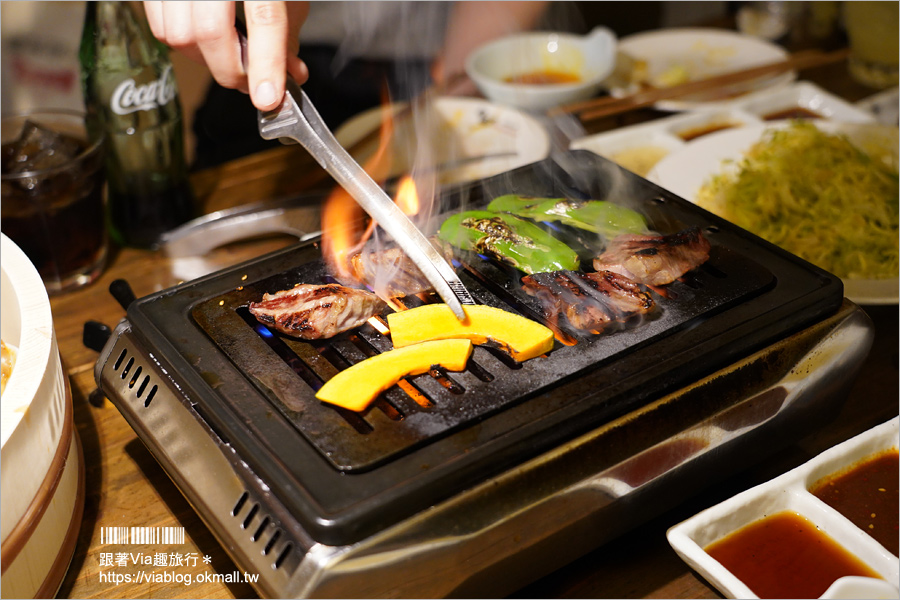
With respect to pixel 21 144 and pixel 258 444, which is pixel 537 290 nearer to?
A: pixel 258 444

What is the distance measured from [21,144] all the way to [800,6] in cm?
375

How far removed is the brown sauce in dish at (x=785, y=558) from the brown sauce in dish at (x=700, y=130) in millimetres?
1890

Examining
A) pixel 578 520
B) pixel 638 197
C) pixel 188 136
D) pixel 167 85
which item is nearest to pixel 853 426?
pixel 638 197

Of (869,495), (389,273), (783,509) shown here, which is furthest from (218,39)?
(869,495)

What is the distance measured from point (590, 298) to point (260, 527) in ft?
2.54

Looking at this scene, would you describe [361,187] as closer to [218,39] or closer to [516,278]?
[516,278]

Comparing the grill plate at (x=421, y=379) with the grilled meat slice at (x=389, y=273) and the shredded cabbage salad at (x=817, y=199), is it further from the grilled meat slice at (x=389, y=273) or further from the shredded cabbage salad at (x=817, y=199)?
the shredded cabbage salad at (x=817, y=199)

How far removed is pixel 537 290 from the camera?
5.32 feet

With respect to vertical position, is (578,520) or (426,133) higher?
(426,133)

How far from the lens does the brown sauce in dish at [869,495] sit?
161 cm

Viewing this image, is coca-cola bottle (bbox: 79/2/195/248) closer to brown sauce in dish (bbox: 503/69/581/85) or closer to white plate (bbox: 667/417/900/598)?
brown sauce in dish (bbox: 503/69/581/85)

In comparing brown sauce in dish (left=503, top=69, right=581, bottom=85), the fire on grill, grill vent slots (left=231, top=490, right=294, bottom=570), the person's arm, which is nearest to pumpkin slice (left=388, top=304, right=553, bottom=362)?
the fire on grill

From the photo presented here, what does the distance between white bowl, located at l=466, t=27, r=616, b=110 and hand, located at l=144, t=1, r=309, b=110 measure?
1461mm

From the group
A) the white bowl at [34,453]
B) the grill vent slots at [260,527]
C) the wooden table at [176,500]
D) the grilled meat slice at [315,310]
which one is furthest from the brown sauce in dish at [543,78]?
the grill vent slots at [260,527]
